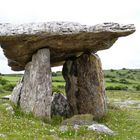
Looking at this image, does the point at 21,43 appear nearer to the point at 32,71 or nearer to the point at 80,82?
the point at 32,71

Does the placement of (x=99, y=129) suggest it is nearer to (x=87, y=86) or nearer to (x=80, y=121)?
(x=80, y=121)

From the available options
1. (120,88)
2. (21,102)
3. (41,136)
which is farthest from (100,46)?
(120,88)

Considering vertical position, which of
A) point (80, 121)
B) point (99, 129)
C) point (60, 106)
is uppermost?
point (60, 106)

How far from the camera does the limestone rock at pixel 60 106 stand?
3250 centimetres

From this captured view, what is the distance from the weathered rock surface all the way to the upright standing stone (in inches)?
30.6

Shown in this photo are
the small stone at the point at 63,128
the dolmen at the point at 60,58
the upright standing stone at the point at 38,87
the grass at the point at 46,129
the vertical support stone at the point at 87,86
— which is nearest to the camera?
the grass at the point at 46,129

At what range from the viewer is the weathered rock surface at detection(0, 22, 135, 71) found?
28.7 meters

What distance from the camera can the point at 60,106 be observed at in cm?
3309

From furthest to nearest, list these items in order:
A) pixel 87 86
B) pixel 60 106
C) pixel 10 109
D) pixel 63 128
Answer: pixel 87 86
pixel 60 106
pixel 10 109
pixel 63 128

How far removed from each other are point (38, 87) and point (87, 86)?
15.9 feet

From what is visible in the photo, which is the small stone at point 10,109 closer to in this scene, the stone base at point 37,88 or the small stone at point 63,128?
the stone base at point 37,88

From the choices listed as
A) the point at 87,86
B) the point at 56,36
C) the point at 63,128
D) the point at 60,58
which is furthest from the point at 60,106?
the point at 63,128

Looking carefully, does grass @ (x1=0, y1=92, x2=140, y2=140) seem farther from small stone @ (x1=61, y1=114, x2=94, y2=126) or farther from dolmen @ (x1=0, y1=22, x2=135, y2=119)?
dolmen @ (x1=0, y1=22, x2=135, y2=119)

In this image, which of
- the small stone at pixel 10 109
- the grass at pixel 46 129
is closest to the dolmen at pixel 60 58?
the small stone at pixel 10 109
